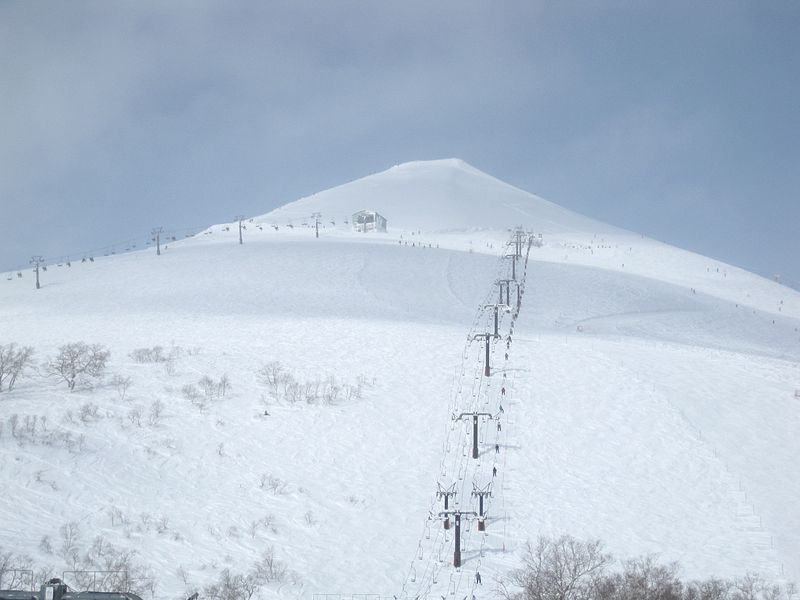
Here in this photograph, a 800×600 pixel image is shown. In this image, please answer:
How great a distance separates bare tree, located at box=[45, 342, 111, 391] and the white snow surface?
0.65 metres

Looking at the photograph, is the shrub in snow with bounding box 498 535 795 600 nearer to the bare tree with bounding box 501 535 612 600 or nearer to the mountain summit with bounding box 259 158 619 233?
the bare tree with bounding box 501 535 612 600

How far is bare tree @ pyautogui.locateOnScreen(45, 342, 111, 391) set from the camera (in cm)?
3098

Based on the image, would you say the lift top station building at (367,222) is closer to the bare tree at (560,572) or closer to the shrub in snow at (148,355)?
the shrub in snow at (148,355)

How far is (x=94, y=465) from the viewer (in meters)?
23.8

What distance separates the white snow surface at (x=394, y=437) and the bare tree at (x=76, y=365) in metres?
0.65

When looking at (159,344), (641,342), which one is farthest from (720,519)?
(159,344)

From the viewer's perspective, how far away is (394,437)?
94.2 feet

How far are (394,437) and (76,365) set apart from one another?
13714 millimetres

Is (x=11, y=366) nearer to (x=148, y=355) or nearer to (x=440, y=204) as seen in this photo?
(x=148, y=355)

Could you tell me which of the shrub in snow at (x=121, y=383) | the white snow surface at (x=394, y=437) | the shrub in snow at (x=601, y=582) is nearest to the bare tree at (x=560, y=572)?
the shrub in snow at (x=601, y=582)

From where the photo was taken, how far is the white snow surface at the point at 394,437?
20.8 m

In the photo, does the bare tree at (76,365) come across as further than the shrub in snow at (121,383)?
Yes

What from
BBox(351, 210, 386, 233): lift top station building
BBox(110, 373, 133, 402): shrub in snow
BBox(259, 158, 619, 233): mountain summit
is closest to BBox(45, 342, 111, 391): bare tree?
BBox(110, 373, 133, 402): shrub in snow

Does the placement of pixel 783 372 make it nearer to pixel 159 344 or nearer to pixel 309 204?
pixel 159 344
